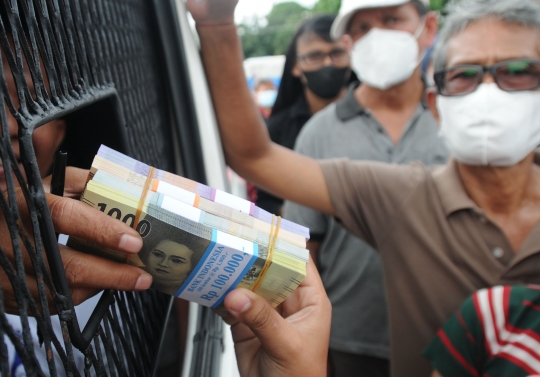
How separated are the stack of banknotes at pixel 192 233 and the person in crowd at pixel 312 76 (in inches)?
108

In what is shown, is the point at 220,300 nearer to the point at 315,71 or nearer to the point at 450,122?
the point at 450,122

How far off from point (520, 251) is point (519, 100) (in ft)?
1.99

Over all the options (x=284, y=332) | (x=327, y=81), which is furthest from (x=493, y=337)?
(x=327, y=81)

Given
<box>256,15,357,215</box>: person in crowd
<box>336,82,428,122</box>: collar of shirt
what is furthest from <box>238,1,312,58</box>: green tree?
<box>336,82,428,122</box>: collar of shirt

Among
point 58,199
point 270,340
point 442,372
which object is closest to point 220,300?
point 270,340

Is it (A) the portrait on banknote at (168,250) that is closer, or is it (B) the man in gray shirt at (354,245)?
(A) the portrait on banknote at (168,250)

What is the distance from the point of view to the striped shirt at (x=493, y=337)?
1.30m

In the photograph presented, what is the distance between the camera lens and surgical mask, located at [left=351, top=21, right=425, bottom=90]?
107 inches

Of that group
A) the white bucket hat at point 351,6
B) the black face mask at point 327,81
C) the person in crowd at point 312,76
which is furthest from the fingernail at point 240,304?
the black face mask at point 327,81

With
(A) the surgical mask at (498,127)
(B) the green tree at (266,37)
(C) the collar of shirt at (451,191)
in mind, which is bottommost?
(B) the green tree at (266,37)

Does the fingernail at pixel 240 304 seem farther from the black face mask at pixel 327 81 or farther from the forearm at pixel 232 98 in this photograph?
the black face mask at pixel 327 81

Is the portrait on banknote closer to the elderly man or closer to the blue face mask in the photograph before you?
the elderly man

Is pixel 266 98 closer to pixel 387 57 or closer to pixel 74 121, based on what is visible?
pixel 387 57

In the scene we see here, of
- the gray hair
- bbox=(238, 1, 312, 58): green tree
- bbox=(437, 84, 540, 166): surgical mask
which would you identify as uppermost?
the gray hair
